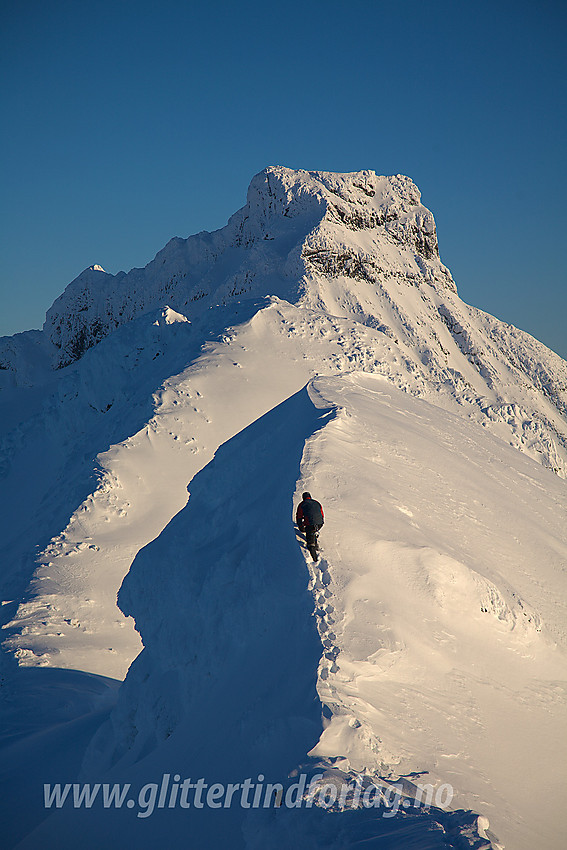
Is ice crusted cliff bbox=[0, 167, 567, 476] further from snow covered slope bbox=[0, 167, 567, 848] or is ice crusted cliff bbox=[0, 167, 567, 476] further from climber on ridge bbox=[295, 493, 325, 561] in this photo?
climber on ridge bbox=[295, 493, 325, 561]

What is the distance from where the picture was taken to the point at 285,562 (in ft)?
27.9

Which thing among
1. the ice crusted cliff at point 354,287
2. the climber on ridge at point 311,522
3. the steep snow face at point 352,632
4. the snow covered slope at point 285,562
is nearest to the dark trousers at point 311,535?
the climber on ridge at point 311,522

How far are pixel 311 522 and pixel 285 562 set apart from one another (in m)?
0.80

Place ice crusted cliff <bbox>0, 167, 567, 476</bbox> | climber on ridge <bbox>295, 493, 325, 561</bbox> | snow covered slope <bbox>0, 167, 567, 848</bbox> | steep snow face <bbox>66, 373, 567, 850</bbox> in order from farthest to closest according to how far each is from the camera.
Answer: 1. ice crusted cliff <bbox>0, 167, 567, 476</bbox>
2. climber on ridge <bbox>295, 493, 325, 561</bbox>
3. snow covered slope <bbox>0, 167, 567, 848</bbox>
4. steep snow face <bbox>66, 373, 567, 850</bbox>

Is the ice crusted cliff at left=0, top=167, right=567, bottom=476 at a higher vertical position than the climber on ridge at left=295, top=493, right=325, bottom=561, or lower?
higher

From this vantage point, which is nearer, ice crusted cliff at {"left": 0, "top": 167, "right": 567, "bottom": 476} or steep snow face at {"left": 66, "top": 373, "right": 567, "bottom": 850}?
steep snow face at {"left": 66, "top": 373, "right": 567, "bottom": 850}

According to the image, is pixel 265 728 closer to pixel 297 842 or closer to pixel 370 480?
pixel 297 842

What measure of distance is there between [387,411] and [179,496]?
30.4ft

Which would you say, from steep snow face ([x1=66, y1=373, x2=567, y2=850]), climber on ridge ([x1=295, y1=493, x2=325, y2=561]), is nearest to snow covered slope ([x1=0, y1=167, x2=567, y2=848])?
steep snow face ([x1=66, y1=373, x2=567, y2=850])

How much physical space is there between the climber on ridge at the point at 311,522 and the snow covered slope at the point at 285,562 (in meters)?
0.38

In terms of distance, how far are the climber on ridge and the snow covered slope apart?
38cm

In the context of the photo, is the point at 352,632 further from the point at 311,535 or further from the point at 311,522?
the point at 311,522

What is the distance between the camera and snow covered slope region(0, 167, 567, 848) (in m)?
7.07

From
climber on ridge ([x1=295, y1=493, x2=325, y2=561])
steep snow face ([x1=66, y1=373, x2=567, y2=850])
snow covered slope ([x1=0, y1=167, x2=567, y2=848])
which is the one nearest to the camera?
steep snow face ([x1=66, y1=373, x2=567, y2=850])
